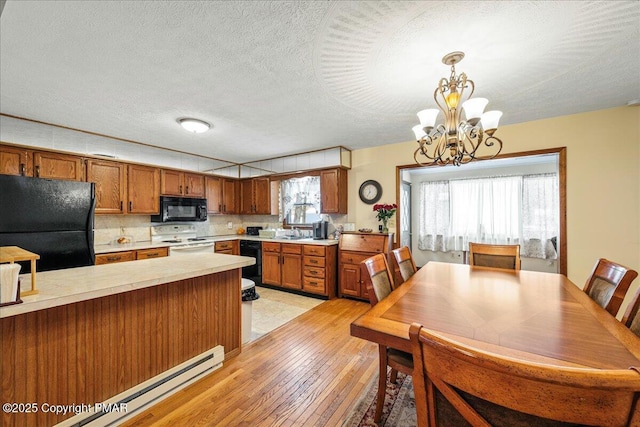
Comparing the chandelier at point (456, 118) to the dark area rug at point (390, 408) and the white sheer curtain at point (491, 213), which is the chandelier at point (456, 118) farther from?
the white sheer curtain at point (491, 213)

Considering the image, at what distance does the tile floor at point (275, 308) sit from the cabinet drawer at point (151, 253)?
1553mm

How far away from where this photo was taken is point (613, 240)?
277 centimetres

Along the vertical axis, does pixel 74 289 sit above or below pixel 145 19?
below

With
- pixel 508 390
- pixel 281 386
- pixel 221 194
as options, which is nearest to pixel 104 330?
pixel 281 386

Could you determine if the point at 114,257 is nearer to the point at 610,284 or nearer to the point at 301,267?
the point at 301,267

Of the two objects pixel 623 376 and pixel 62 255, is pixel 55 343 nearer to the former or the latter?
pixel 62 255

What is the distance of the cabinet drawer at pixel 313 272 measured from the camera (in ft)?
12.9

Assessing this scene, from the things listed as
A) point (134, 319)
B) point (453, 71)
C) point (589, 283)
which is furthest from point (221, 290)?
point (589, 283)

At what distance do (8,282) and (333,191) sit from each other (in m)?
3.59

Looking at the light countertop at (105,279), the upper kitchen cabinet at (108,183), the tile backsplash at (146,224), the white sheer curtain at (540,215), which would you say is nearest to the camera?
the light countertop at (105,279)

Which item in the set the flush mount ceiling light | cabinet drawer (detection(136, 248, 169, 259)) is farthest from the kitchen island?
cabinet drawer (detection(136, 248, 169, 259))

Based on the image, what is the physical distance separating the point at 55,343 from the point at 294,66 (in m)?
2.28

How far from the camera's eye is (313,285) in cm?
399

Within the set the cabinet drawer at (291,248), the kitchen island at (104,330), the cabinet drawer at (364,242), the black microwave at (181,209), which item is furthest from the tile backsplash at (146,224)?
the kitchen island at (104,330)
